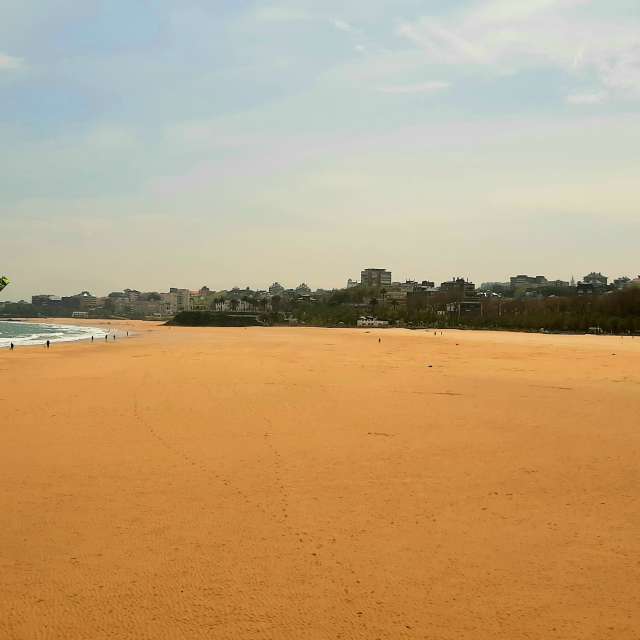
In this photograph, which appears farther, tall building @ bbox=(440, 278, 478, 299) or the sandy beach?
tall building @ bbox=(440, 278, 478, 299)

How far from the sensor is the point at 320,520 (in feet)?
22.6

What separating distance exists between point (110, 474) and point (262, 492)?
2.51 m

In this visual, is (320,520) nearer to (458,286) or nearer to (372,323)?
(372,323)

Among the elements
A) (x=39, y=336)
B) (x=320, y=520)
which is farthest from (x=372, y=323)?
(x=320, y=520)

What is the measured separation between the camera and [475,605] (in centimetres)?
505

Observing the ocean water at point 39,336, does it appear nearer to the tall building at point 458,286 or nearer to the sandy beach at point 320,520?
the sandy beach at point 320,520

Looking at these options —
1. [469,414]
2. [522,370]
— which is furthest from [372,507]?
[522,370]

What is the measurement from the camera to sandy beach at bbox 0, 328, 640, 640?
4.88 meters

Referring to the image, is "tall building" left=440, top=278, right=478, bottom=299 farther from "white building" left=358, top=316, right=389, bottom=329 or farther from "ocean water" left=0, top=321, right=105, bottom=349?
"ocean water" left=0, top=321, right=105, bottom=349

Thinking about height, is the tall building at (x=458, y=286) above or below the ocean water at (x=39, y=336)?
above

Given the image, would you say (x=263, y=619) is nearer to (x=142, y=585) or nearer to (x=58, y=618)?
(x=142, y=585)

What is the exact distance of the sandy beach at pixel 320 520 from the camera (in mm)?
4879

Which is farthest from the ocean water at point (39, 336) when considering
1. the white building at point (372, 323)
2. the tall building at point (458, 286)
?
the tall building at point (458, 286)

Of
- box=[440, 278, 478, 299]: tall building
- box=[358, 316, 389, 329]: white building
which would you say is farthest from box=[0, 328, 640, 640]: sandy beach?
box=[440, 278, 478, 299]: tall building
